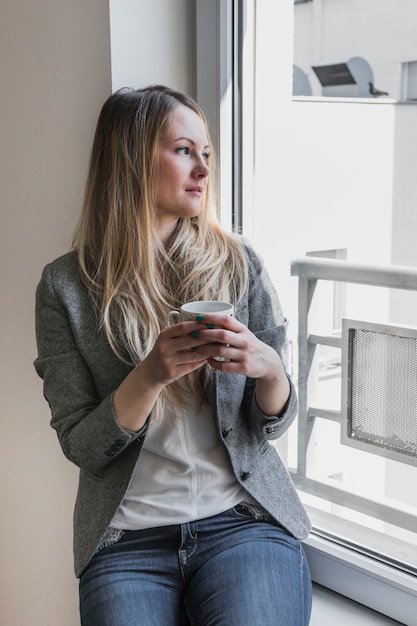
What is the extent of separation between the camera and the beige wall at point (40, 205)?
5.31 ft

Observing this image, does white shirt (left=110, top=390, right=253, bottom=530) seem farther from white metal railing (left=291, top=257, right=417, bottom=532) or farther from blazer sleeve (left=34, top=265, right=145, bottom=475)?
white metal railing (left=291, top=257, right=417, bottom=532)

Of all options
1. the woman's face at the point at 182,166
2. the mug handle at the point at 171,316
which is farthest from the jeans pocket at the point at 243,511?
the woman's face at the point at 182,166

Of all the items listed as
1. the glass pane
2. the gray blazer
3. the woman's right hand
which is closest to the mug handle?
the woman's right hand

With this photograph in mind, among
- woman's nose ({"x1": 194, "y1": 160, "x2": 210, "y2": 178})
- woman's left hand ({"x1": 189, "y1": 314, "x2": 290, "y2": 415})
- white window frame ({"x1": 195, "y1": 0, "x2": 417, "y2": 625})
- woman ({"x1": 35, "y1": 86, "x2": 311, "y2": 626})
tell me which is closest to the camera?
woman's left hand ({"x1": 189, "y1": 314, "x2": 290, "y2": 415})

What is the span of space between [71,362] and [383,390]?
2.00ft

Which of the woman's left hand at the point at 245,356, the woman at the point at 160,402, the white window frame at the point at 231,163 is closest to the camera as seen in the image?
the woman's left hand at the point at 245,356

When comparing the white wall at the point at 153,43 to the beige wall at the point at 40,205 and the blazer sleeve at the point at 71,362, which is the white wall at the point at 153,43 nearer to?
the beige wall at the point at 40,205

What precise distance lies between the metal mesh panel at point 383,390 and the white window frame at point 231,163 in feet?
0.82

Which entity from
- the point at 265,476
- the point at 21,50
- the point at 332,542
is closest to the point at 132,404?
the point at 265,476

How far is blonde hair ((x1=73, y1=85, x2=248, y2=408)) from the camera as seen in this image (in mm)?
1394

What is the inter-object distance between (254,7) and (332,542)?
114cm

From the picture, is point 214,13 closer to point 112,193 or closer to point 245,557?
point 112,193

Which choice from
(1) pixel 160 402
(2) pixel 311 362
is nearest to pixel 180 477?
(1) pixel 160 402

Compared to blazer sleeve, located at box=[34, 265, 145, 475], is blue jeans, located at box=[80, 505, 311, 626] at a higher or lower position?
lower
